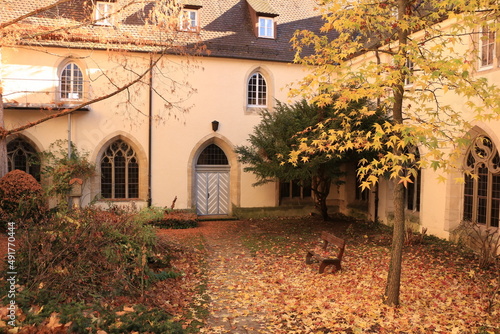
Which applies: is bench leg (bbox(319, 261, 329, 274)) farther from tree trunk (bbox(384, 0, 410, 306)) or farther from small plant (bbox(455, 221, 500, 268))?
small plant (bbox(455, 221, 500, 268))

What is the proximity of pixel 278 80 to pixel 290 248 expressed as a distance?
8531 mm

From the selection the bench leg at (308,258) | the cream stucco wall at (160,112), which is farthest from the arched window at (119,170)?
the bench leg at (308,258)

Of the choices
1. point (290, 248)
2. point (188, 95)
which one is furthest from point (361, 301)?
point (188, 95)

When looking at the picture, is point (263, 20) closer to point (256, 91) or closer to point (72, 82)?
point (256, 91)

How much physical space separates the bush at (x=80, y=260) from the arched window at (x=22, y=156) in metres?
8.73

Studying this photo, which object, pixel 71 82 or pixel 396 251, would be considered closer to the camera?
pixel 396 251

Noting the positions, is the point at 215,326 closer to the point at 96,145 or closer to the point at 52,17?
the point at 96,145

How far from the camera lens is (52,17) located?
615 inches

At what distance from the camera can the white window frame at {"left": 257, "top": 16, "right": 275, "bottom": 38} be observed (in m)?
18.0

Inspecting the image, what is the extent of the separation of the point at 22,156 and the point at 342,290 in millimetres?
13066

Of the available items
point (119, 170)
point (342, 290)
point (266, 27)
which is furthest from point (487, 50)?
point (119, 170)

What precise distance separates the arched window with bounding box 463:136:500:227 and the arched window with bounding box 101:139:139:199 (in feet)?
38.6

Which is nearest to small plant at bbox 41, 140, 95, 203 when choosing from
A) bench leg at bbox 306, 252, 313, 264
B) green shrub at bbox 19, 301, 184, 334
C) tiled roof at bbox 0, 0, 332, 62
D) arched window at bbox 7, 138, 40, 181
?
arched window at bbox 7, 138, 40, 181

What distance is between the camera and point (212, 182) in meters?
17.9
